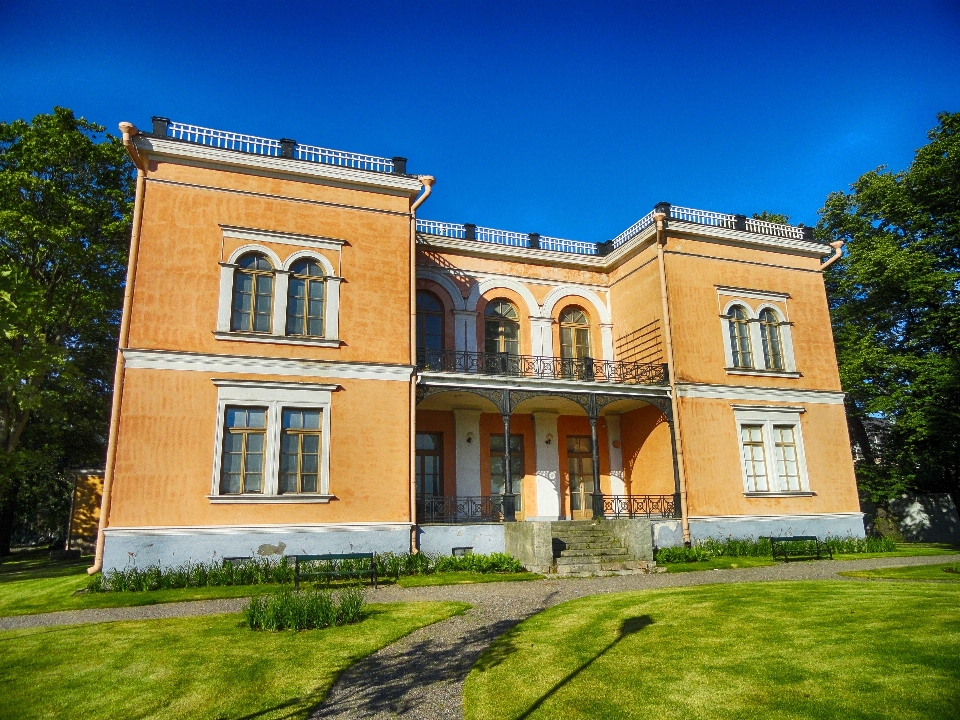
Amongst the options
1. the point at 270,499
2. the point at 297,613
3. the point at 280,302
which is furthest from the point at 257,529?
the point at 297,613

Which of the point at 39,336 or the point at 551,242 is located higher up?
the point at 551,242

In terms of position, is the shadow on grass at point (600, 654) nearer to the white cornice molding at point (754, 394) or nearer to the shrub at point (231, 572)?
the shrub at point (231, 572)

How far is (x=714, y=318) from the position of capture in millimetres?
18109

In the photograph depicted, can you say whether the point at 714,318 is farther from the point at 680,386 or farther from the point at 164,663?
the point at 164,663

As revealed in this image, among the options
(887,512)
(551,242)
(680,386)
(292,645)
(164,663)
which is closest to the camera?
(164,663)

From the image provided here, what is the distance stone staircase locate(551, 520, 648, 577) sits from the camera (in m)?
13.3

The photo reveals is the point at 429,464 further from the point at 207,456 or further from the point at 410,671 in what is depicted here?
the point at 410,671

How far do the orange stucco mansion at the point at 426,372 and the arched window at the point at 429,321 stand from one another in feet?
0.20

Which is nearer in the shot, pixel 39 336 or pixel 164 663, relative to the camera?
pixel 164 663

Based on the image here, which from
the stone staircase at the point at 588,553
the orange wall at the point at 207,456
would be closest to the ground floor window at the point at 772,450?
the stone staircase at the point at 588,553

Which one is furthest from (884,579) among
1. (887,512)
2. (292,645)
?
(887,512)

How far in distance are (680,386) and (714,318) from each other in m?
2.43

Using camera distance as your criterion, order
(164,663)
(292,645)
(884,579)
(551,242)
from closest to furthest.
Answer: (164,663)
(292,645)
(884,579)
(551,242)

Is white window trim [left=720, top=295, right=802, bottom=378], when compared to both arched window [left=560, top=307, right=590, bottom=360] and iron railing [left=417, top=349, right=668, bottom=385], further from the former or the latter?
arched window [left=560, top=307, right=590, bottom=360]
